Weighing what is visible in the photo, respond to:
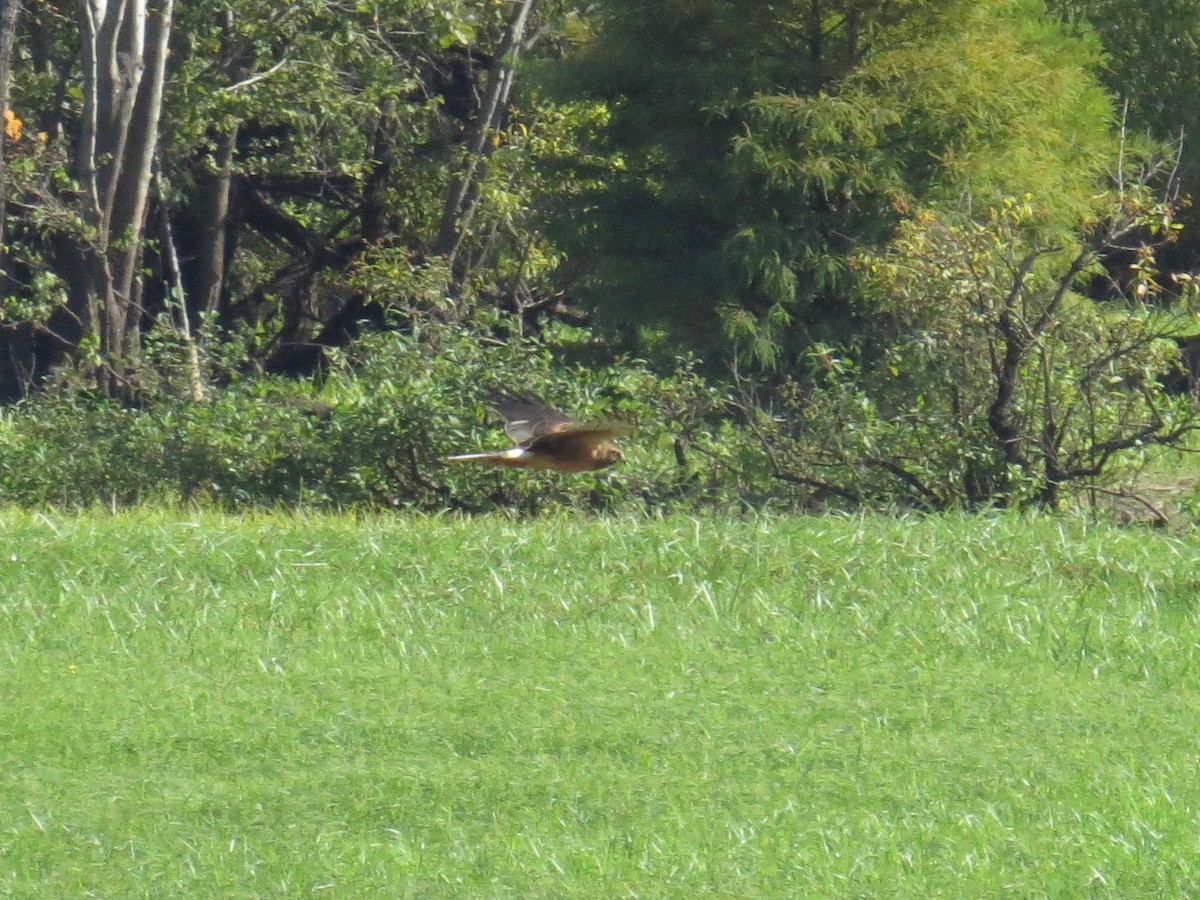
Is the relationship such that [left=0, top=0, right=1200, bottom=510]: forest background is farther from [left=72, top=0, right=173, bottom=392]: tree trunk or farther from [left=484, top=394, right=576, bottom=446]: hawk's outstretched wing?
[left=484, top=394, right=576, bottom=446]: hawk's outstretched wing

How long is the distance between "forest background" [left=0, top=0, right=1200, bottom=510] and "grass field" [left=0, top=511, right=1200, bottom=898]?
6.12 feet

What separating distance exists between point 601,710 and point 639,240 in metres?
8.62

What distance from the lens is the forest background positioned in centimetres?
987

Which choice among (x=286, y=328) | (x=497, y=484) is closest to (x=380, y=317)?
(x=286, y=328)

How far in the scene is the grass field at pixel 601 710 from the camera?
4.18 meters

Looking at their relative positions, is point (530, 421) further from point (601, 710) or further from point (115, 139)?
point (115, 139)

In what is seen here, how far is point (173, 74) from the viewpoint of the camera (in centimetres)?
1641

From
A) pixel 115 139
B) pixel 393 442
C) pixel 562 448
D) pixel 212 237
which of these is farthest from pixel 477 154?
pixel 562 448

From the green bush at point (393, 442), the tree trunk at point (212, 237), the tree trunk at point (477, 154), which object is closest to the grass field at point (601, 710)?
the green bush at point (393, 442)

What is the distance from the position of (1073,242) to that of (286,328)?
11.3 m

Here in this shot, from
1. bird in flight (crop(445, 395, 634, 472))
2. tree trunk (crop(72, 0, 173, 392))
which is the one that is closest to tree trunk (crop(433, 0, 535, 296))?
tree trunk (crop(72, 0, 173, 392))

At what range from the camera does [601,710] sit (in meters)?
5.40

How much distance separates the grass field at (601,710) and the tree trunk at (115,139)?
21.8 ft

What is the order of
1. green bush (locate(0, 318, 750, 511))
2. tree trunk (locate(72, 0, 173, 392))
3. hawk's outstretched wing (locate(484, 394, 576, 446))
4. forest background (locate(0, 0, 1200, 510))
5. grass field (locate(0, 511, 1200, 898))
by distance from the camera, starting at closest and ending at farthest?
1. grass field (locate(0, 511, 1200, 898))
2. hawk's outstretched wing (locate(484, 394, 576, 446))
3. forest background (locate(0, 0, 1200, 510))
4. green bush (locate(0, 318, 750, 511))
5. tree trunk (locate(72, 0, 173, 392))
